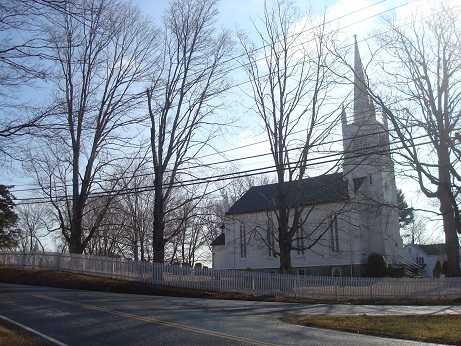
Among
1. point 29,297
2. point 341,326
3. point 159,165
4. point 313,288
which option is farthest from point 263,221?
point 341,326

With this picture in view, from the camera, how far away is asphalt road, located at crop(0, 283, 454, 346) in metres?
11.0

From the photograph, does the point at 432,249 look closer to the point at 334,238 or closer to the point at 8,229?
the point at 334,238

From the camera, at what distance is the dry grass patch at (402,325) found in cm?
1211

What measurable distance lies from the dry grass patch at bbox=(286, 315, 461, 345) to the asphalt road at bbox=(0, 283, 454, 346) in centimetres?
74

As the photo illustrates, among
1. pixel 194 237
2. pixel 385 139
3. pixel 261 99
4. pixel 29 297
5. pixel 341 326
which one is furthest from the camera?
pixel 194 237

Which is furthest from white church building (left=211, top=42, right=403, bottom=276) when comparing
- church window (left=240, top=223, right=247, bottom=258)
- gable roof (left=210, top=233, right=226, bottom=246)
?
gable roof (left=210, top=233, right=226, bottom=246)

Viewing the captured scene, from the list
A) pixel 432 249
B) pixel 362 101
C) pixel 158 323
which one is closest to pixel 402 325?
pixel 158 323

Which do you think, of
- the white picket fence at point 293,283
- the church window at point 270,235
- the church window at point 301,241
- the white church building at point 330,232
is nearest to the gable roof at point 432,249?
the white church building at point 330,232

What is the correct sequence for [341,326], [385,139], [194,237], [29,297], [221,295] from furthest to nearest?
[194,237]
[385,139]
[221,295]
[29,297]
[341,326]

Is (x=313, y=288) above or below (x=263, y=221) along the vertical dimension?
below

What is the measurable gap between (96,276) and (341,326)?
57.0 ft

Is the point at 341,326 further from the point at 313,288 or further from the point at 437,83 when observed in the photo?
the point at 437,83

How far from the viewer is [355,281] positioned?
25531 millimetres

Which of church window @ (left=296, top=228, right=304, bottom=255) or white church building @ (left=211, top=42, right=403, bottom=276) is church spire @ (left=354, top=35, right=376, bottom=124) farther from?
Answer: church window @ (left=296, top=228, right=304, bottom=255)
